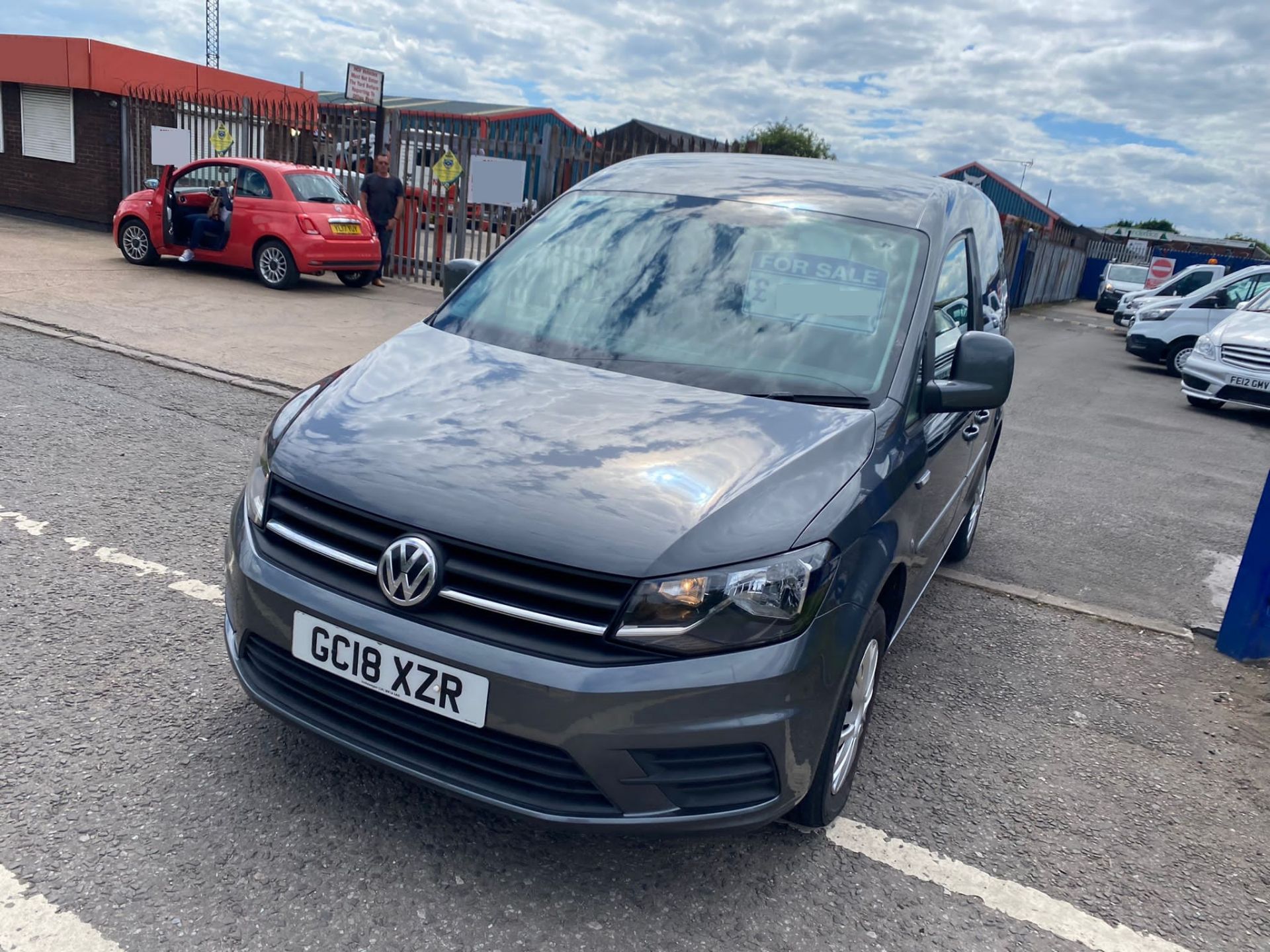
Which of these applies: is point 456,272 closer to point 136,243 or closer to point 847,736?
point 847,736

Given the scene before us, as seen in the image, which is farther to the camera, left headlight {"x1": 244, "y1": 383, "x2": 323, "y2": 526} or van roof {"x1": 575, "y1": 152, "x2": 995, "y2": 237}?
van roof {"x1": 575, "y1": 152, "x2": 995, "y2": 237}

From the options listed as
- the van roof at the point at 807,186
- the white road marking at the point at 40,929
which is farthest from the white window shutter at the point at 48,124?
the white road marking at the point at 40,929

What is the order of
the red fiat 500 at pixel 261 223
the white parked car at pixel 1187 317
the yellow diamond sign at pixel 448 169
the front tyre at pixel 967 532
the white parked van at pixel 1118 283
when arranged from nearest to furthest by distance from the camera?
1. the front tyre at pixel 967 532
2. the red fiat 500 at pixel 261 223
3. the yellow diamond sign at pixel 448 169
4. the white parked car at pixel 1187 317
5. the white parked van at pixel 1118 283

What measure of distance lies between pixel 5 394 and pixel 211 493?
7.79 feet

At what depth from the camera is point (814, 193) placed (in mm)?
3678

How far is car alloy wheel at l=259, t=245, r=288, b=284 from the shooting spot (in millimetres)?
12891

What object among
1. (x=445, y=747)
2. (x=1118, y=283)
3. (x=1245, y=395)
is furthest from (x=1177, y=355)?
(x=1118, y=283)

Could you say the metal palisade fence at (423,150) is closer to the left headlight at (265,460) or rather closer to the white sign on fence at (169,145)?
the white sign on fence at (169,145)

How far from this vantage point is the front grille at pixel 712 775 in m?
2.23

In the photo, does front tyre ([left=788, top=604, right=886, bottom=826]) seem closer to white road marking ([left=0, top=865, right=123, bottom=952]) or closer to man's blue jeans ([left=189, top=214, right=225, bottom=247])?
white road marking ([left=0, top=865, right=123, bottom=952])

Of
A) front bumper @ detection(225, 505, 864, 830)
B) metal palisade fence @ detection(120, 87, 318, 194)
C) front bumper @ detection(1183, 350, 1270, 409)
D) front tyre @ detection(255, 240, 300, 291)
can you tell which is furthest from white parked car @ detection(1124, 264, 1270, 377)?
front bumper @ detection(225, 505, 864, 830)

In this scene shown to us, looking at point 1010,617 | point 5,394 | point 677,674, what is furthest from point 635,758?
point 5,394

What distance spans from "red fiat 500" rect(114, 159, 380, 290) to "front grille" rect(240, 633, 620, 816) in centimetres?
1127

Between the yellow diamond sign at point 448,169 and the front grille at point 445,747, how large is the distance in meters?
13.2
